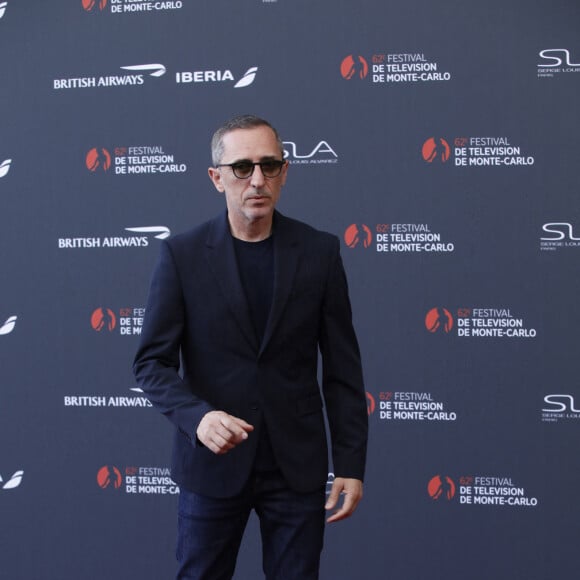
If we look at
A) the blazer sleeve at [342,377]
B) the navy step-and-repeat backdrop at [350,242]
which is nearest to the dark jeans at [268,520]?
the blazer sleeve at [342,377]

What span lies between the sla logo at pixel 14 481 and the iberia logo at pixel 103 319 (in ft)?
2.63

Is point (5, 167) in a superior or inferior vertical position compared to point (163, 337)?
superior

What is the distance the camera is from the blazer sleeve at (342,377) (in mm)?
1640

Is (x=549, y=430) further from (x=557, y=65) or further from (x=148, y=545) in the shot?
(x=148, y=545)

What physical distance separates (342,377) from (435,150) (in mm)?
1507

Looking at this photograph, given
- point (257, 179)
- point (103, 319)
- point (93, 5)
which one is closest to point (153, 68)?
point (93, 5)

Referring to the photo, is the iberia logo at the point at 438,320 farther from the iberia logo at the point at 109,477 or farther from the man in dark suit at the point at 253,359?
the iberia logo at the point at 109,477

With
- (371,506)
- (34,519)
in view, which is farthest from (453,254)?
(34,519)

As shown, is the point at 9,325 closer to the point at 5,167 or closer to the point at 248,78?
the point at 5,167

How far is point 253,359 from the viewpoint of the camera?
1574 mm

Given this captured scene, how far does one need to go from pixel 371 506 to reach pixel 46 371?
5.37 ft

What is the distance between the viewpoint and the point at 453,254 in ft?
9.27

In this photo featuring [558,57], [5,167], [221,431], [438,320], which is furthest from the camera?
[5,167]

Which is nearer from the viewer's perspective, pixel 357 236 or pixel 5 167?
pixel 357 236
